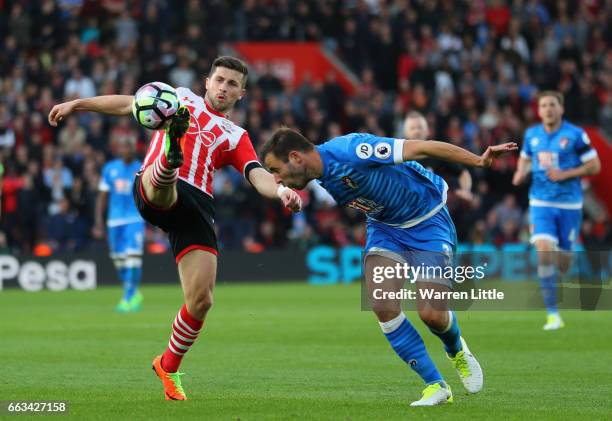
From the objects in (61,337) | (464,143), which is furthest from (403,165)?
(464,143)

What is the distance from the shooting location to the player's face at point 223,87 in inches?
377

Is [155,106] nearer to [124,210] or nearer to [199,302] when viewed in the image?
[199,302]

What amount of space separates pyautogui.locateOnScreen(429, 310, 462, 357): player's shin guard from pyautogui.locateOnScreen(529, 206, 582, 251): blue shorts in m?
6.45

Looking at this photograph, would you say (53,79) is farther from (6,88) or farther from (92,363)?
(92,363)

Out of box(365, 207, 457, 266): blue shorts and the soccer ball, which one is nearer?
the soccer ball

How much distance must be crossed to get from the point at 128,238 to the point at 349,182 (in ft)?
37.7

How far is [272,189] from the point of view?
896cm

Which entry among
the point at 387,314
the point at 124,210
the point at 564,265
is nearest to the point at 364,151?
the point at 387,314

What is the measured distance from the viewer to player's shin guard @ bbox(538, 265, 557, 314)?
15594mm

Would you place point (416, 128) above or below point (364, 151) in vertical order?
above

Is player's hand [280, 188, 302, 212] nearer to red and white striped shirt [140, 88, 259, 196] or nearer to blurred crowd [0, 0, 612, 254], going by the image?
red and white striped shirt [140, 88, 259, 196]

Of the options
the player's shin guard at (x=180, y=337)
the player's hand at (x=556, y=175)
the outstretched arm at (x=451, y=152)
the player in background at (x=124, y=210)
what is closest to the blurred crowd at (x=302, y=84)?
the player in background at (x=124, y=210)

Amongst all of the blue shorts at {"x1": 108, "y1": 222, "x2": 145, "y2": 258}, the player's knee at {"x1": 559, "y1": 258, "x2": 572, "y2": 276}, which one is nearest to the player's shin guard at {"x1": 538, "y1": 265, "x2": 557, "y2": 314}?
the player's knee at {"x1": 559, "y1": 258, "x2": 572, "y2": 276}

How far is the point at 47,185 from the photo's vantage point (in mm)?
24469
